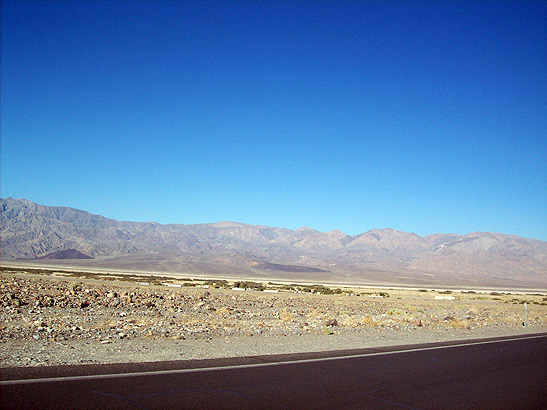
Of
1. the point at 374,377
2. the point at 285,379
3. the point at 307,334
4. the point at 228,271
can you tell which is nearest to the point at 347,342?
the point at 307,334

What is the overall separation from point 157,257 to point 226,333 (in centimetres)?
18094

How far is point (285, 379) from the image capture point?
8.98 meters

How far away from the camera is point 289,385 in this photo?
850 centimetres

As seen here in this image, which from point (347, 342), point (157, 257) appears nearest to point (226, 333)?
point (347, 342)

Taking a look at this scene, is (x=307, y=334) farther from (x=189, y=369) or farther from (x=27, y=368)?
(x=27, y=368)

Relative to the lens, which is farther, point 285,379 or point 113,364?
point 113,364

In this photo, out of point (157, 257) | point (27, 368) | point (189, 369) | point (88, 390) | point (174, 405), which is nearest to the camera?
point (174, 405)

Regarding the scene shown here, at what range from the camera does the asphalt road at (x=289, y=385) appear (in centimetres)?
707

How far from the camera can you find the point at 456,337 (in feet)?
60.1

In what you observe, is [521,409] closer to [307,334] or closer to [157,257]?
[307,334]

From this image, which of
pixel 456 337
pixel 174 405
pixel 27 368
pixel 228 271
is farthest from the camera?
pixel 228 271

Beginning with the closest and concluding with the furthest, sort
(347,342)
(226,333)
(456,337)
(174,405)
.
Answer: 1. (174,405)
2. (347,342)
3. (226,333)
4. (456,337)

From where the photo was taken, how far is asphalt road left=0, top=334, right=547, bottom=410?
707 centimetres

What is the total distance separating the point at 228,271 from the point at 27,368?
5499 inches
